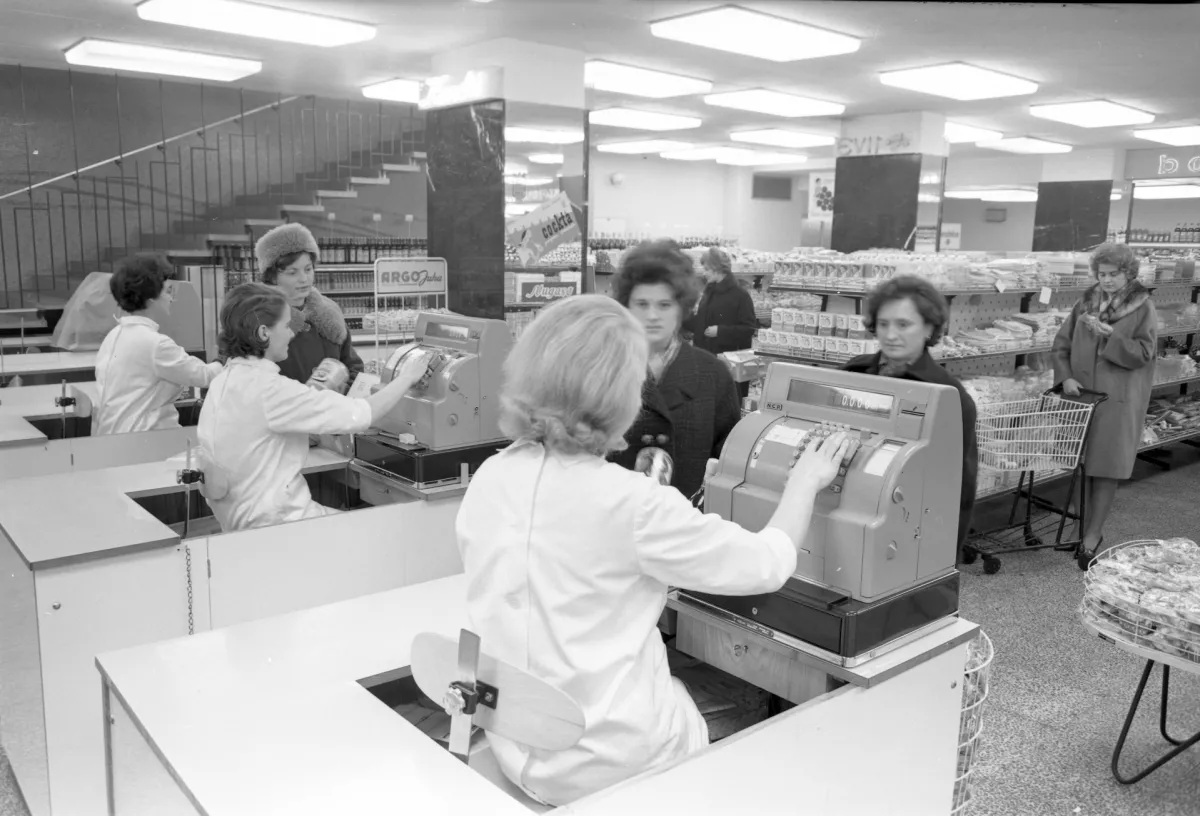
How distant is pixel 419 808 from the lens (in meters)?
1.59

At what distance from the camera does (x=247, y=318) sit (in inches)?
124

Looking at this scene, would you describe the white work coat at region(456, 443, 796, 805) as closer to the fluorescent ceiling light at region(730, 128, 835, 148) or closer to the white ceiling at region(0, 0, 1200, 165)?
the white ceiling at region(0, 0, 1200, 165)

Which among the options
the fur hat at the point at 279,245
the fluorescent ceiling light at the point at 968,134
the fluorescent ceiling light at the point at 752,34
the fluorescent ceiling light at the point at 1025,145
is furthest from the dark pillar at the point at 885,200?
the fur hat at the point at 279,245

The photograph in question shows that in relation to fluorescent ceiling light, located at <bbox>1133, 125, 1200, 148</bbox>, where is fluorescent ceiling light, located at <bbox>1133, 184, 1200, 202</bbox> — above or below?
below

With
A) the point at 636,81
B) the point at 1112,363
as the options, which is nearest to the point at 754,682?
the point at 1112,363

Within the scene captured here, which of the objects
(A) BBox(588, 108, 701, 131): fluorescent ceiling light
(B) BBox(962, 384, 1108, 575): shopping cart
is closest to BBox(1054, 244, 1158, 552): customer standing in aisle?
(B) BBox(962, 384, 1108, 575): shopping cart

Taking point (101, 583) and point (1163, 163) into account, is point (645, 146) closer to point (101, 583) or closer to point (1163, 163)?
point (1163, 163)

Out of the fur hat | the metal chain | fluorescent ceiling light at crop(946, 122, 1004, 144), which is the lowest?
the metal chain

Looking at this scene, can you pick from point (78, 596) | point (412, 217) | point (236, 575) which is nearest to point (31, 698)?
point (78, 596)

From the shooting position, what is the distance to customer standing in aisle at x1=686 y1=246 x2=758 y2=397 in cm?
750

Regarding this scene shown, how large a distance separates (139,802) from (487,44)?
617 cm

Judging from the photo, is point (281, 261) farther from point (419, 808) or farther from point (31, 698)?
point (419, 808)

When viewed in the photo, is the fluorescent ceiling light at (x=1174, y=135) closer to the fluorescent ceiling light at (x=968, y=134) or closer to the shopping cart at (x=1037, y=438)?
the fluorescent ceiling light at (x=968, y=134)

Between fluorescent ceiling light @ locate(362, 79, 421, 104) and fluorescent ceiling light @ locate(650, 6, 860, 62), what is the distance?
3279 mm
